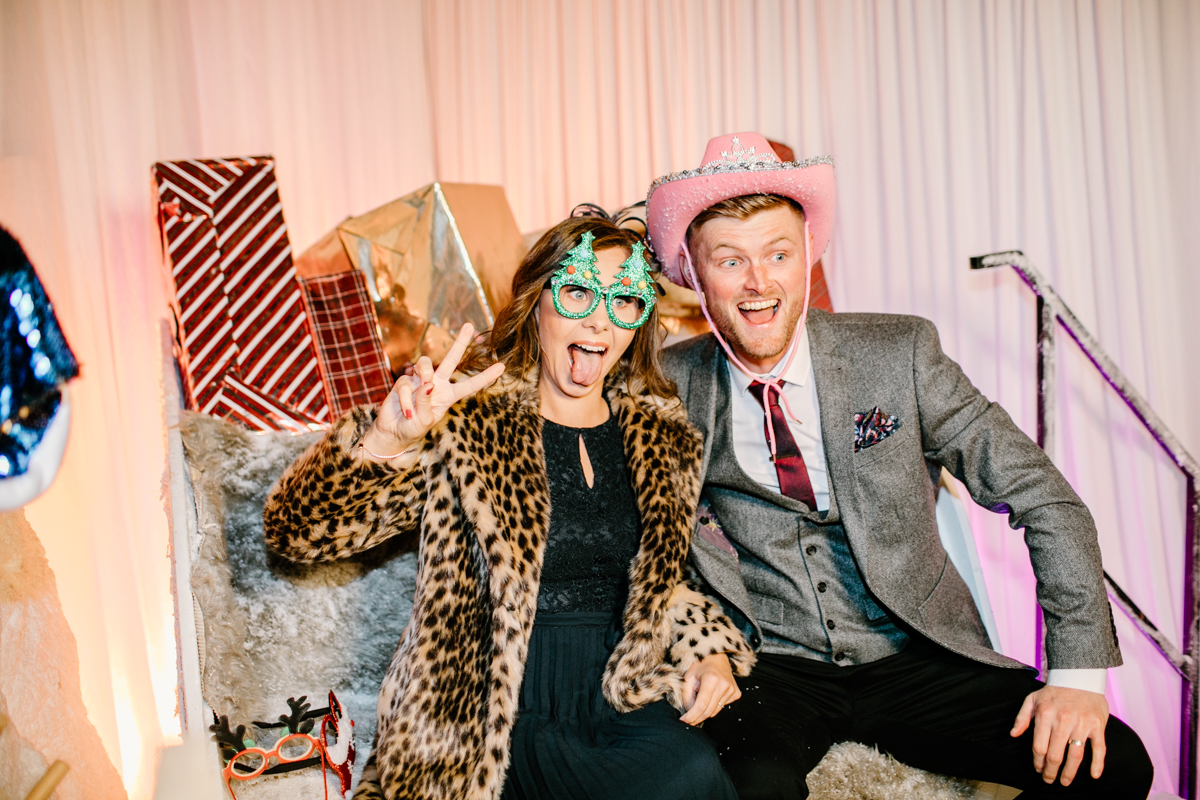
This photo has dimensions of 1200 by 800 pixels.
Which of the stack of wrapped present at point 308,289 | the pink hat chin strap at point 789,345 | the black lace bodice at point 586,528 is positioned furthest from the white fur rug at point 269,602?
the pink hat chin strap at point 789,345

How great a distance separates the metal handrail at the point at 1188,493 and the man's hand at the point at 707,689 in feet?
5.22

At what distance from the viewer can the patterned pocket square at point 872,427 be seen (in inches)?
77.4

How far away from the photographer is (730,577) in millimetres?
1972

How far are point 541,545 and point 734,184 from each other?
100 cm

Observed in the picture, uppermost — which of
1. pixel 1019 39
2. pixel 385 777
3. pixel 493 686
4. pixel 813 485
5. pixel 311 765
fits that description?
pixel 1019 39

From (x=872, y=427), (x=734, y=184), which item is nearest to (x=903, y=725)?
(x=872, y=427)

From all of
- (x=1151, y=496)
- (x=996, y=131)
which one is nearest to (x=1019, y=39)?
(x=996, y=131)

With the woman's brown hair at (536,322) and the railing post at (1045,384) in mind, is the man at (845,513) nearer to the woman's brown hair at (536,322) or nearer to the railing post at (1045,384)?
the woman's brown hair at (536,322)

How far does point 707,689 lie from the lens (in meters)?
1.72

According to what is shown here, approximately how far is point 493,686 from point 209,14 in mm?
2796

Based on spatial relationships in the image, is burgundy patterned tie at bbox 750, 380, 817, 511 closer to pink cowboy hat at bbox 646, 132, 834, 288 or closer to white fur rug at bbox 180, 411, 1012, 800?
pink cowboy hat at bbox 646, 132, 834, 288

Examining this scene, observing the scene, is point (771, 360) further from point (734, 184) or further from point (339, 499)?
point (339, 499)

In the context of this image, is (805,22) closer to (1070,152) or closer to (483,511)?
(1070,152)

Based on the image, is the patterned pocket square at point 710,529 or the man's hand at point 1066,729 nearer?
the man's hand at point 1066,729
